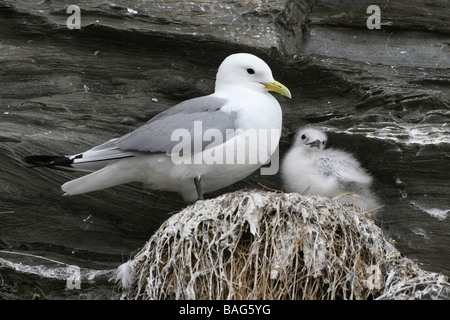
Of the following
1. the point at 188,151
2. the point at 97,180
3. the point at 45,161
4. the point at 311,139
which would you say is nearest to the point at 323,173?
the point at 311,139

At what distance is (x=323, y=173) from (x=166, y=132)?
1252 mm

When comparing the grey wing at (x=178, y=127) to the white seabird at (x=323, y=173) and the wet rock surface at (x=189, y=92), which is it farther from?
the white seabird at (x=323, y=173)

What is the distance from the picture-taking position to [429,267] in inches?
200

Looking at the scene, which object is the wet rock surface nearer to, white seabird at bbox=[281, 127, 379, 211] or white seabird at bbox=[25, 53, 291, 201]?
white seabird at bbox=[281, 127, 379, 211]

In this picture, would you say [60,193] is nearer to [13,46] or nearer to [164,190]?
[164,190]

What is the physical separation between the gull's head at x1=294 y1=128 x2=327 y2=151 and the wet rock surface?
0.36 feet

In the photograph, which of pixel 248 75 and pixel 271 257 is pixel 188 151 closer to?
pixel 248 75

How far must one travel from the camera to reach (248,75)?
5250 mm

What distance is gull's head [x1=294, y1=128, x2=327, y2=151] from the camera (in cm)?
536

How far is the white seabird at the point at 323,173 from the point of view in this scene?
5328mm
